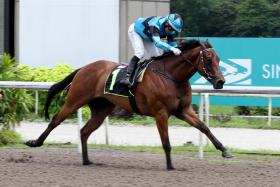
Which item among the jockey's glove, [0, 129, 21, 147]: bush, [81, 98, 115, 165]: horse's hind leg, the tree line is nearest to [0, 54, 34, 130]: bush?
[0, 129, 21, 147]: bush

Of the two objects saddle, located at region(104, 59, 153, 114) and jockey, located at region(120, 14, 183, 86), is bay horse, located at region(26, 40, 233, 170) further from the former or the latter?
jockey, located at region(120, 14, 183, 86)

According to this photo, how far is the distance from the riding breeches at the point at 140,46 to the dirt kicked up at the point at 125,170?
4.71ft

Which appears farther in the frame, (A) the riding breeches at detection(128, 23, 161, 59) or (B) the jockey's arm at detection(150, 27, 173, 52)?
(A) the riding breeches at detection(128, 23, 161, 59)

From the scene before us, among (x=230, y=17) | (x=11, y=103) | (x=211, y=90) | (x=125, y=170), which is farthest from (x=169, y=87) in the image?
(x=230, y=17)

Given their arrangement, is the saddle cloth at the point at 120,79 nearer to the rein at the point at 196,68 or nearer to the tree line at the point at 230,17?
the rein at the point at 196,68

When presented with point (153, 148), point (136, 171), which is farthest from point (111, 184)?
point (153, 148)

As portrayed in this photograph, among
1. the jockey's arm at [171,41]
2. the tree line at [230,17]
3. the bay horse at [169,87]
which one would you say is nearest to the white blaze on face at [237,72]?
the bay horse at [169,87]

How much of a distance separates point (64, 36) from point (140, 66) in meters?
8.34

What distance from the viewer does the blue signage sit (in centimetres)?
1609

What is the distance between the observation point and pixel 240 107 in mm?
17484

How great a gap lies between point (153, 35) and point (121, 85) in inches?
30.6

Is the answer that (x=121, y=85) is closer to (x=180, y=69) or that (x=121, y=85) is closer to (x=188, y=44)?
(x=180, y=69)

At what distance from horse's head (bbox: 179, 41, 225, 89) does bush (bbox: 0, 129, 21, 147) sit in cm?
396

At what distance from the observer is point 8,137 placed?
11.9 m
